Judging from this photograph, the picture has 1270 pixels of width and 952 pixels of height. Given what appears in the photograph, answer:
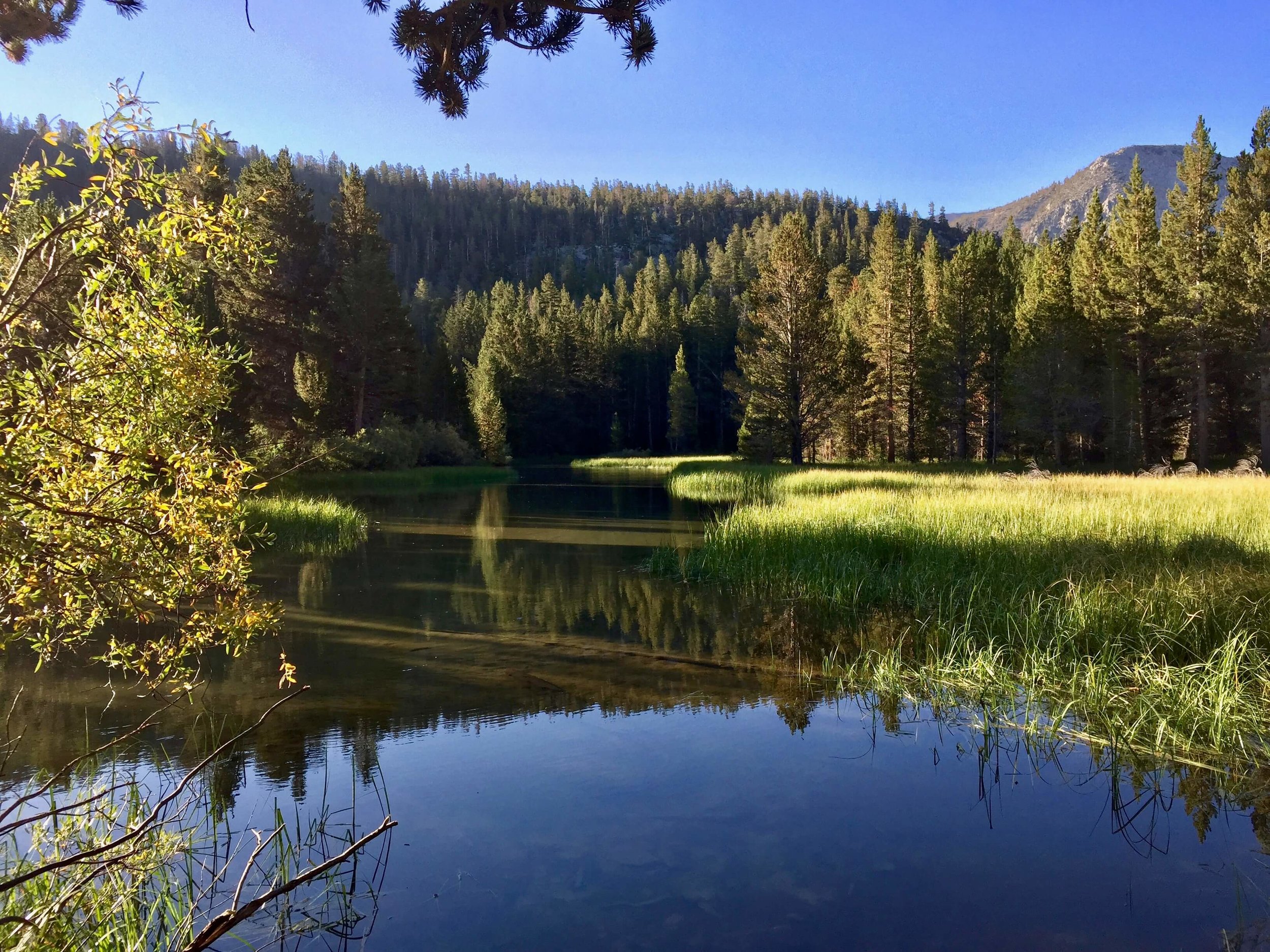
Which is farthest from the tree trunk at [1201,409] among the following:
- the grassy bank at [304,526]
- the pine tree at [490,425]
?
the pine tree at [490,425]

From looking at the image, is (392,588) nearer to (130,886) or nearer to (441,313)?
(130,886)

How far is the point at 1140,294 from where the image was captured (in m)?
38.3

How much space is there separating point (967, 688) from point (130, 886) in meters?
6.32

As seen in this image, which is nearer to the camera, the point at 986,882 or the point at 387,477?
the point at 986,882

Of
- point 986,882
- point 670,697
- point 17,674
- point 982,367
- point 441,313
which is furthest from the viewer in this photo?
point 441,313

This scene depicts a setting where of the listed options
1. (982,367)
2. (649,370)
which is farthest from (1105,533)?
(649,370)

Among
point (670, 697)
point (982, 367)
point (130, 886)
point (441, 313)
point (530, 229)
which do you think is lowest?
point (670, 697)

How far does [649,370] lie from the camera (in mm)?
77938

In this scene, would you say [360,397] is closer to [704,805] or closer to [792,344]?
[792,344]

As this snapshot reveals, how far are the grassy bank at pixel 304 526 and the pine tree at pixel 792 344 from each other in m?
23.3

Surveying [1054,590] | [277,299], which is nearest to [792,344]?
[277,299]

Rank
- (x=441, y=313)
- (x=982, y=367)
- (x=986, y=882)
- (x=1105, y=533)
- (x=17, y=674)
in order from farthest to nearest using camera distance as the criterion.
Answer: (x=441, y=313) → (x=982, y=367) → (x=1105, y=533) → (x=17, y=674) → (x=986, y=882)

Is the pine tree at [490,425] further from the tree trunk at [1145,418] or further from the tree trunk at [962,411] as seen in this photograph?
the tree trunk at [1145,418]

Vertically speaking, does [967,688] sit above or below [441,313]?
below
